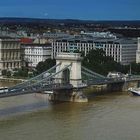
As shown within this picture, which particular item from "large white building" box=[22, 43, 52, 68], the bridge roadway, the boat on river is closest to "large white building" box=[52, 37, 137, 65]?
"large white building" box=[22, 43, 52, 68]

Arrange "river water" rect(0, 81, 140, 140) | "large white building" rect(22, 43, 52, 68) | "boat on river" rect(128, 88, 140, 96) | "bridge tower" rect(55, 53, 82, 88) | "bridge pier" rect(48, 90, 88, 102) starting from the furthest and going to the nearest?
1. "large white building" rect(22, 43, 52, 68)
2. "boat on river" rect(128, 88, 140, 96)
3. "bridge tower" rect(55, 53, 82, 88)
4. "bridge pier" rect(48, 90, 88, 102)
5. "river water" rect(0, 81, 140, 140)

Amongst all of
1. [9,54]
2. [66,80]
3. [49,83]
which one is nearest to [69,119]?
[49,83]

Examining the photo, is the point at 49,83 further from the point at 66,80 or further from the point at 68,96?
the point at 66,80

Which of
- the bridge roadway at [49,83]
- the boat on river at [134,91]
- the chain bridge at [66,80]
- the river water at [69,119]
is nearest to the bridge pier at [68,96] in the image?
the chain bridge at [66,80]

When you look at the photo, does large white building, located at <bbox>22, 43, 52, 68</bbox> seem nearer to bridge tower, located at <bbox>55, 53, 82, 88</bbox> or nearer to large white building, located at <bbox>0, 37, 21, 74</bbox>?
large white building, located at <bbox>0, 37, 21, 74</bbox>

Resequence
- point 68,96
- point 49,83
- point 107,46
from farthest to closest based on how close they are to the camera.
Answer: point 107,46
point 68,96
point 49,83

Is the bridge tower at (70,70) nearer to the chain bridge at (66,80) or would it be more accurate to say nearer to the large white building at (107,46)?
the chain bridge at (66,80)
